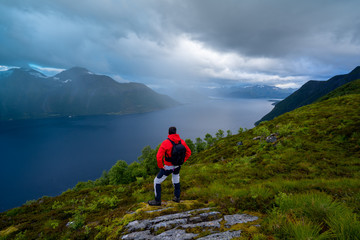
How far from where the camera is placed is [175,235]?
4.76 metres

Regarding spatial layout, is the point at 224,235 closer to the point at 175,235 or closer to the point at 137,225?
the point at 175,235

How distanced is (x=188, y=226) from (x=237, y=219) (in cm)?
174

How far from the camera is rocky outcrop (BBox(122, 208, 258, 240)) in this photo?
4608 millimetres

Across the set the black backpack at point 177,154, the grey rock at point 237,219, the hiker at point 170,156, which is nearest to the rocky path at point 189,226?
the grey rock at point 237,219

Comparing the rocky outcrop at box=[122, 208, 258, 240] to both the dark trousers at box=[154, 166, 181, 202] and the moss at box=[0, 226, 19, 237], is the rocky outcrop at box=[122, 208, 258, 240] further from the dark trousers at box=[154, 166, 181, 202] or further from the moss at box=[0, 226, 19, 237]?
the moss at box=[0, 226, 19, 237]

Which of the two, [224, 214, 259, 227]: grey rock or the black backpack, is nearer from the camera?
[224, 214, 259, 227]: grey rock

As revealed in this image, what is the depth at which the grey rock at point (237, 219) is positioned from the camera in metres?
4.91

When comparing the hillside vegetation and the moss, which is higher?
the hillside vegetation

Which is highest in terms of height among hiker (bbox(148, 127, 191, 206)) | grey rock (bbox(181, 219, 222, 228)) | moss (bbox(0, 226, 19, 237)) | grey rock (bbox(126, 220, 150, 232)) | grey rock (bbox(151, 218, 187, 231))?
hiker (bbox(148, 127, 191, 206))

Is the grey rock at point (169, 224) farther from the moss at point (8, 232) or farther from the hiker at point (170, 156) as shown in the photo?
the moss at point (8, 232)

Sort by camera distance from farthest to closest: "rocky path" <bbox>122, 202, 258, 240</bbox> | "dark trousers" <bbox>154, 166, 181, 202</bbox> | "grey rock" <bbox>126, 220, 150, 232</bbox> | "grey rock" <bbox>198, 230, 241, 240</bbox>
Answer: "dark trousers" <bbox>154, 166, 181, 202</bbox>
"grey rock" <bbox>126, 220, 150, 232</bbox>
"rocky path" <bbox>122, 202, 258, 240</bbox>
"grey rock" <bbox>198, 230, 241, 240</bbox>

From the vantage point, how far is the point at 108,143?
169m

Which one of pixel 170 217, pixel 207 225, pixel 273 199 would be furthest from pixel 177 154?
pixel 273 199

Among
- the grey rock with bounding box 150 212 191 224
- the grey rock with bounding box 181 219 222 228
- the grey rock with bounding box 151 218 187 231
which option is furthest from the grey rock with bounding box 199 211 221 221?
the grey rock with bounding box 151 218 187 231
